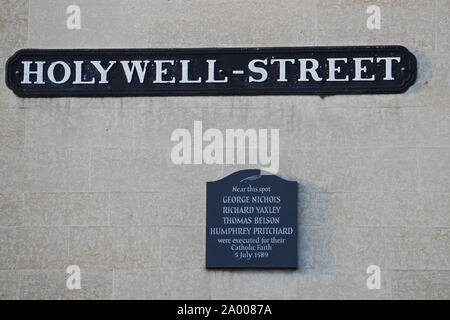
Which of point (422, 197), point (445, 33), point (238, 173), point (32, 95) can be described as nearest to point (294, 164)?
point (238, 173)

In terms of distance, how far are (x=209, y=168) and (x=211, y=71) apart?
113 cm

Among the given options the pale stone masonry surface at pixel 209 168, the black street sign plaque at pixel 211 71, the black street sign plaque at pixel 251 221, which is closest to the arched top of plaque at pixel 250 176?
the black street sign plaque at pixel 251 221

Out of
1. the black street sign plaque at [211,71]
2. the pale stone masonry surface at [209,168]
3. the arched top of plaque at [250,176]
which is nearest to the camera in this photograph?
the pale stone masonry surface at [209,168]

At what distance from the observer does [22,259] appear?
1114 cm

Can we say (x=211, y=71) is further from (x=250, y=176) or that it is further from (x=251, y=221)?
(x=251, y=221)

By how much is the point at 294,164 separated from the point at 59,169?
2.67 meters

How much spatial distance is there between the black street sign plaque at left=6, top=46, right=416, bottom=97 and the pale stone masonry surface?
0.11 metres

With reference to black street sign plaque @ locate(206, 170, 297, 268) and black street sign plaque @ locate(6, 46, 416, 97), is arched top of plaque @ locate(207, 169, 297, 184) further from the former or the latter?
black street sign plaque @ locate(6, 46, 416, 97)

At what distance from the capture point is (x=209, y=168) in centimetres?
1116

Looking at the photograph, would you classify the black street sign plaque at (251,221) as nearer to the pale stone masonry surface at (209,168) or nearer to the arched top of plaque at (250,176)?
the arched top of plaque at (250,176)

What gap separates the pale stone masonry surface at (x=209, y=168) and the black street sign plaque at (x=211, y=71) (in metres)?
0.11

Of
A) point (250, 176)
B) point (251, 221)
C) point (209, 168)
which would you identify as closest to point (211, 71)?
point (209, 168)

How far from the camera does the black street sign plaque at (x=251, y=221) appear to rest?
1093 centimetres

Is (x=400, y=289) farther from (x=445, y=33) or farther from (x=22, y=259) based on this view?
(x=22, y=259)
